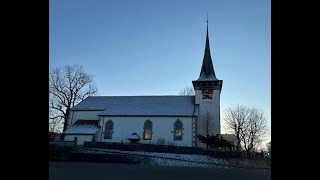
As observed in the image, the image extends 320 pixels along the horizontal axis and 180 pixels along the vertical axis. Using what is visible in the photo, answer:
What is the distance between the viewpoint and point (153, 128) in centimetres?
4078

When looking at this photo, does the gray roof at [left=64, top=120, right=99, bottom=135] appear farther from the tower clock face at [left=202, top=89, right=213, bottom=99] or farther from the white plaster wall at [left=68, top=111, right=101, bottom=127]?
the tower clock face at [left=202, top=89, right=213, bottom=99]

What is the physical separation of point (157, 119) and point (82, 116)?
37.7 feet

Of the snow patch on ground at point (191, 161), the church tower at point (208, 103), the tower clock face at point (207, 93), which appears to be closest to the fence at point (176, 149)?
the snow patch on ground at point (191, 161)

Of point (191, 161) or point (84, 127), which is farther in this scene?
point (84, 127)

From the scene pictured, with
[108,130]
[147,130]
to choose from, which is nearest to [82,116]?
[108,130]

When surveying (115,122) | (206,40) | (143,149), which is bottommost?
(143,149)

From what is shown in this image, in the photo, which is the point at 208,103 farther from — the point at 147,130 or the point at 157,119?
the point at 147,130

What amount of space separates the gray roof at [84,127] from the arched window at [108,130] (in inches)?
49.2

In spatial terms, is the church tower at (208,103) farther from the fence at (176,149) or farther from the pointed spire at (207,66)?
the fence at (176,149)

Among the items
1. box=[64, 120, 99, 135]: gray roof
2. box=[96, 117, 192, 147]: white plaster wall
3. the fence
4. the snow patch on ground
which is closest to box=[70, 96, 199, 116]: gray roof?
box=[96, 117, 192, 147]: white plaster wall
